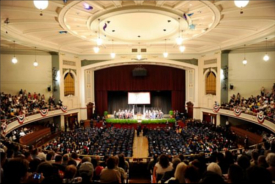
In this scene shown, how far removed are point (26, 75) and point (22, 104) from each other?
13.6 feet

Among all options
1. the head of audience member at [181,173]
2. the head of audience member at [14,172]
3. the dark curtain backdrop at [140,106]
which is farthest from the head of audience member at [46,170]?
the dark curtain backdrop at [140,106]

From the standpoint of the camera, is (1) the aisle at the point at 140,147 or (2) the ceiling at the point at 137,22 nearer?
(2) the ceiling at the point at 137,22

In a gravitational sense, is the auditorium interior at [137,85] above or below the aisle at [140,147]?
above

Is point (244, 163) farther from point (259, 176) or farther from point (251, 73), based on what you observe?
point (251, 73)

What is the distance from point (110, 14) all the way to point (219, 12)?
5.07 m

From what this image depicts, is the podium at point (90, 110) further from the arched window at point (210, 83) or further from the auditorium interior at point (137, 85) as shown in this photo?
the arched window at point (210, 83)

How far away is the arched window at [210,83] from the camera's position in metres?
20.6

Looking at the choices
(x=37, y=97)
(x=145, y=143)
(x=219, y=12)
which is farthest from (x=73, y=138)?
(x=219, y=12)

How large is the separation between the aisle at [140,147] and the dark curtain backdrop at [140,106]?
8441mm

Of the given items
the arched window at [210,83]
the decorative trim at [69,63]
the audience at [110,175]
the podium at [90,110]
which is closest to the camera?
the audience at [110,175]

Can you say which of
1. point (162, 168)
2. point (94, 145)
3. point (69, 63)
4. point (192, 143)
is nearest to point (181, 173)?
point (162, 168)

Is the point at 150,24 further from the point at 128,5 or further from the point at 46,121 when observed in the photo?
the point at 46,121

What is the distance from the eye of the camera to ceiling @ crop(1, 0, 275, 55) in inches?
379

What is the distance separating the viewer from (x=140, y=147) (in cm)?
1530
